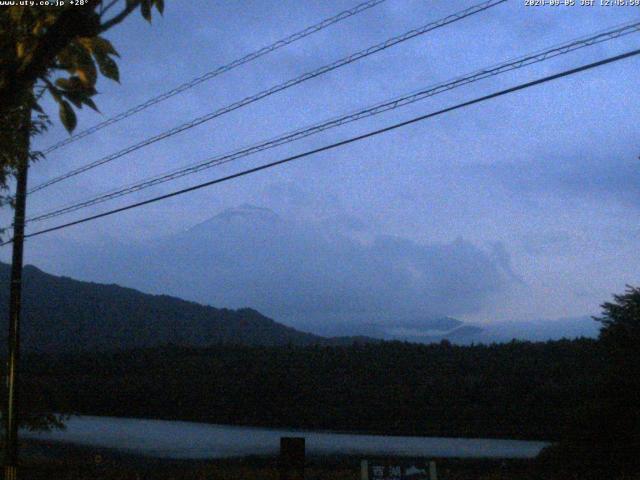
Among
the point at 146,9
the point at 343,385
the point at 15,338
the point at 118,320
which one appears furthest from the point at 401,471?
the point at 118,320

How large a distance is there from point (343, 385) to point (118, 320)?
4884cm

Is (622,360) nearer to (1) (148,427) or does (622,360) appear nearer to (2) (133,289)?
(1) (148,427)

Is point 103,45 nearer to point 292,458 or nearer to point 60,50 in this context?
point 60,50

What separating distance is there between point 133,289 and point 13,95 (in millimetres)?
99859

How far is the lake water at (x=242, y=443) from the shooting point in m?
28.2

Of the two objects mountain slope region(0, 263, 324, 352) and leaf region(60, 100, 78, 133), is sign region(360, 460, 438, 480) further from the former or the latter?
mountain slope region(0, 263, 324, 352)

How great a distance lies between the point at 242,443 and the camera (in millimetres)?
32562

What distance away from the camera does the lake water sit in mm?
28172

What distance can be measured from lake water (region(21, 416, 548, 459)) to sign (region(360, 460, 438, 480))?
1739 centimetres

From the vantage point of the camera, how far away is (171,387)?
54344 mm

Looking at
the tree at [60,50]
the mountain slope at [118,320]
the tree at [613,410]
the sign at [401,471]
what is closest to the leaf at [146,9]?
the tree at [60,50]

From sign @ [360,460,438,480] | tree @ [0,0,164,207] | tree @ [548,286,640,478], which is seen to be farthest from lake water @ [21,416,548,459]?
tree @ [0,0,164,207]

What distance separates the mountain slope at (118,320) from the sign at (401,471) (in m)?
75.1

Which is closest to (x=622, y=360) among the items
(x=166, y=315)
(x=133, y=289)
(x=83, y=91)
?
(x=83, y=91)
